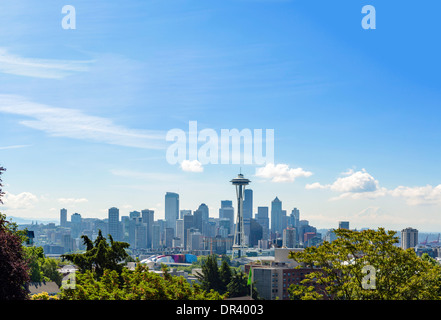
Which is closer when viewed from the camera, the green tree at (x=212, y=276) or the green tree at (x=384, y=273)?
the green tree at (x=384, y=273)

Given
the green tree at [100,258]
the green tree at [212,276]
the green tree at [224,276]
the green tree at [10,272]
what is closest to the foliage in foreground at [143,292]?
the green tree at [10,272]

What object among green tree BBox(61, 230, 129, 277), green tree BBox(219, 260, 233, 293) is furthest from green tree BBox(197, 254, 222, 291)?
green tree BBox(61, 230, 129, 277)

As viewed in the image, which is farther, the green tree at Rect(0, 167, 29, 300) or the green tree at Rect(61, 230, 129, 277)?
the green tree at Rect(61, 230, 129, 277)

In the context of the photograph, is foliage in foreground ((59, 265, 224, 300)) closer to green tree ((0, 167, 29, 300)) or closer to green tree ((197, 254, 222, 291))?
green tree ((0, 167, 29, 300))

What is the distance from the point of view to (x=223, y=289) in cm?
10381

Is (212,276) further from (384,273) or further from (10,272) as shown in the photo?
(10,272)

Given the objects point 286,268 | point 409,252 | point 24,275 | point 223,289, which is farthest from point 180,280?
point 286,268

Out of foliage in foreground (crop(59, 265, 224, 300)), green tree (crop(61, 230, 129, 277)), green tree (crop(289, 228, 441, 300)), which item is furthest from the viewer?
green tree (crop(61, 230, 129, 277))

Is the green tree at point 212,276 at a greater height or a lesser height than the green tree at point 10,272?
lesser

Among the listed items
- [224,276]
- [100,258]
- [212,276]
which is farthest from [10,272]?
[224,276]

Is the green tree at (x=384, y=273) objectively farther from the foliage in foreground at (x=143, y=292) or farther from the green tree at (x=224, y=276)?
the green tree at (x=224, y=276)
